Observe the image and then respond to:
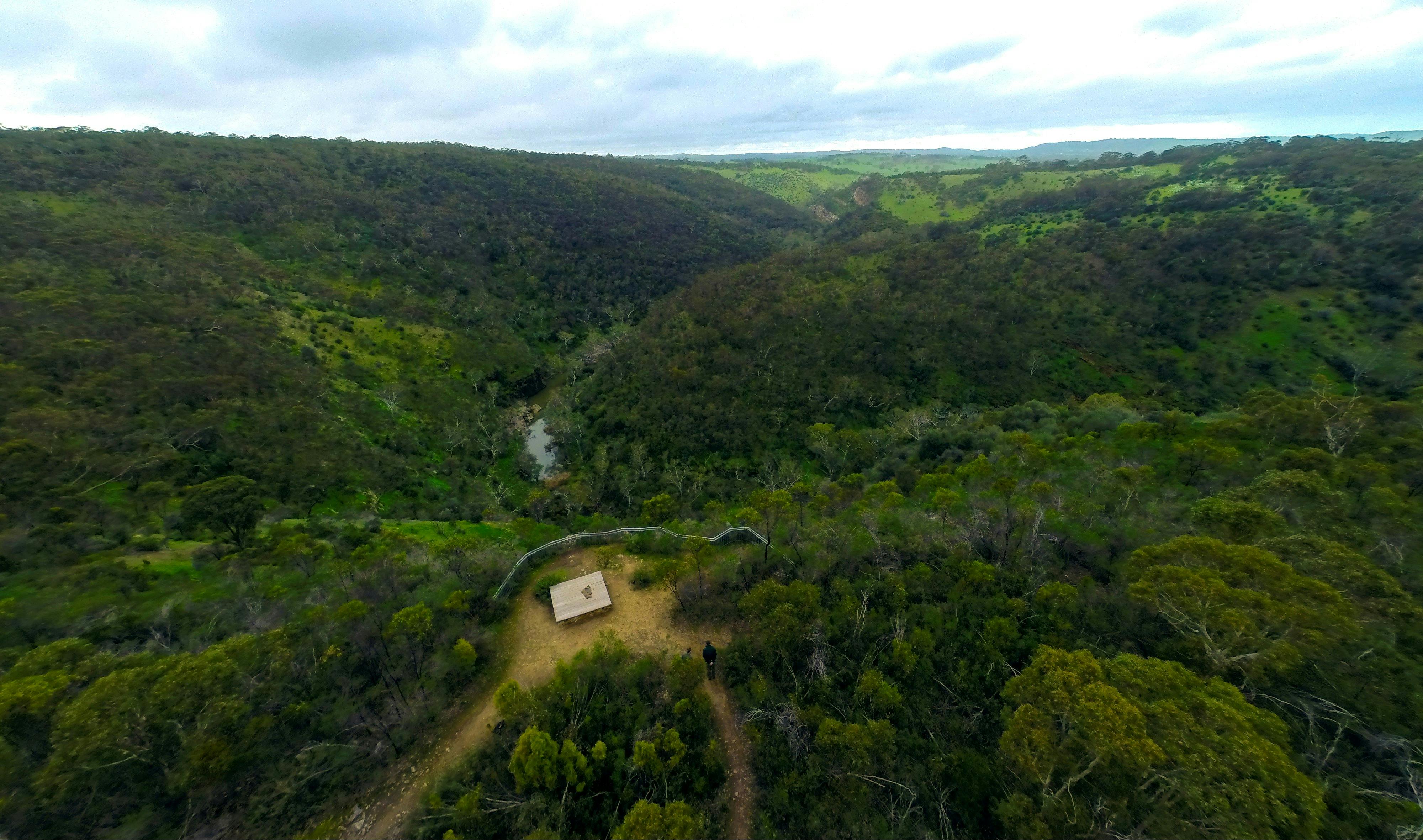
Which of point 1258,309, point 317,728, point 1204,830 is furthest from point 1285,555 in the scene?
point 1258,309

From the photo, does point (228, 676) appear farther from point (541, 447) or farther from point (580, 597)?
point (541, 447)

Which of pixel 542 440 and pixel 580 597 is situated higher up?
pixel 580 597

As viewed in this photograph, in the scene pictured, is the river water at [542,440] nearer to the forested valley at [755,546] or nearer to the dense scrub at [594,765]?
the forested valley at [755,546]

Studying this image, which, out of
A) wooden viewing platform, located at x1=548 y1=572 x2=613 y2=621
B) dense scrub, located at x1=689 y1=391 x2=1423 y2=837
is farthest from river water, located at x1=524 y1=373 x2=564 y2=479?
dense scrub, located at x1=689 y1=391 x2=1423 y2=837

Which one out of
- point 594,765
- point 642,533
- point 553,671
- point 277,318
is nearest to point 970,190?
point 642,533

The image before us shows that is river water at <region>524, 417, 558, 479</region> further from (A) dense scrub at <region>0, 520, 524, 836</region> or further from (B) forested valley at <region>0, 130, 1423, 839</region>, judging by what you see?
(A) dense scrub at <region>0, 520, 524, 836</region>

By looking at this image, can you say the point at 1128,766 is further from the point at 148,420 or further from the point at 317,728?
the point at 148,420

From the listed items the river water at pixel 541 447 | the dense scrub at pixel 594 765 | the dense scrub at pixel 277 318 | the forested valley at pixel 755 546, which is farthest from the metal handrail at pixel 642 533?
the river water at pixel 541 447
